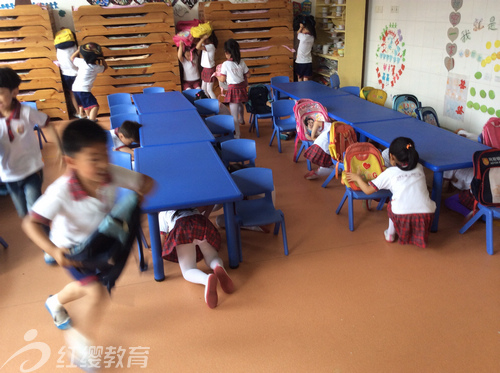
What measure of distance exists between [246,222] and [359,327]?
1.10 metres

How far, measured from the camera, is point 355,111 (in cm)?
507

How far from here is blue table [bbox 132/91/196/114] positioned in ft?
17.4

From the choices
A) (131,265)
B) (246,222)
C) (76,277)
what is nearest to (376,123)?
(246,222)

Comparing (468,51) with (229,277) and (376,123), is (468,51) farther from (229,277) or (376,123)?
(229,277)

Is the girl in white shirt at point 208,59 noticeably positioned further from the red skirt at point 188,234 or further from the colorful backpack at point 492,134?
the red skirt at point 188,234

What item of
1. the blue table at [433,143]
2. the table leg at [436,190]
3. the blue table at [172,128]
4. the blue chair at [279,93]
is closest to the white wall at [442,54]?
the blue table at [433,143]

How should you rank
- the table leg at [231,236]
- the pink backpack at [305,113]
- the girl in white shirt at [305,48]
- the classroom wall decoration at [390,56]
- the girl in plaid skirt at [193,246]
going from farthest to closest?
the girl in white shirt at [305,48] → the classroom wall decoration at [390,56] → the pink backpack at [305,113] → the table leg at [231,236] → the girl in plaid skirt at [193,246]

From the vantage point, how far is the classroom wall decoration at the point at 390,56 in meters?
6.54

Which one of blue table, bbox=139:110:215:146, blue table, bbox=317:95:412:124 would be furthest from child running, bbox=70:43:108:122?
blue table, bbox=317:95:412:124

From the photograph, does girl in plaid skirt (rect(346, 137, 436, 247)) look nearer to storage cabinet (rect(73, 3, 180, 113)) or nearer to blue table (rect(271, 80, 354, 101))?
blue table (rect(271, 80, 354, 101))

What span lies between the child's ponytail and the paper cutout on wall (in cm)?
253

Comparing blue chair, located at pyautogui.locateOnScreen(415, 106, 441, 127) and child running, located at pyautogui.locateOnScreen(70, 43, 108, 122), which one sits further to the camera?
child running, located at pyautogui.locateOnScreen(70, 43, 108, 122)

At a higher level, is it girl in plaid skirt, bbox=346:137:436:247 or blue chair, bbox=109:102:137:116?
blue chair, bbox=109:102:137:116

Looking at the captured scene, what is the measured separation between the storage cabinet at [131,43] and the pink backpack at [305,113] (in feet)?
12.4
